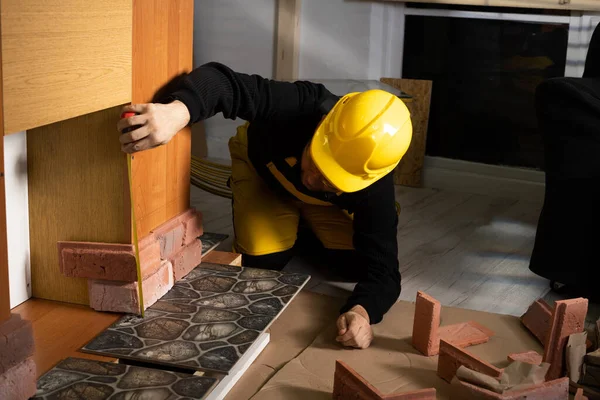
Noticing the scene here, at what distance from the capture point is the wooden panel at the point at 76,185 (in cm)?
200

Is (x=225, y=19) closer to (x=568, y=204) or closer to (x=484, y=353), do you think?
(x=568, y=204)

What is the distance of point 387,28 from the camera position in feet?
14.4

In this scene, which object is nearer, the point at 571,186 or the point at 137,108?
the point at 137,108

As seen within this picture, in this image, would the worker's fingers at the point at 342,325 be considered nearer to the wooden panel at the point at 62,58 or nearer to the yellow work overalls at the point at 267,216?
the yellow work overalls at the point at 267,216

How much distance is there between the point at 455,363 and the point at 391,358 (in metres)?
0.22

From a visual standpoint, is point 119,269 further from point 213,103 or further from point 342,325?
point 342,325

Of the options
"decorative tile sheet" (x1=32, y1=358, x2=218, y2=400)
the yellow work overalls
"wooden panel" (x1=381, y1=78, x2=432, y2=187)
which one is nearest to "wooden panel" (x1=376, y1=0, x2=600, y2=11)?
"wooden panel" (x1=381, y1=78, x2=432, y2=187)

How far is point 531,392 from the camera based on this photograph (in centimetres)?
193

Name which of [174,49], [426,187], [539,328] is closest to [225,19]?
[426,187]

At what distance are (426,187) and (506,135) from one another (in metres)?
0.53

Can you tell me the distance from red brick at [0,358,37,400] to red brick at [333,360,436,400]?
74 cm

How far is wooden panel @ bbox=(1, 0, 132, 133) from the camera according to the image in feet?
4.94

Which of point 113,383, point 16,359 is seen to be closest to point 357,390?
point 113,383

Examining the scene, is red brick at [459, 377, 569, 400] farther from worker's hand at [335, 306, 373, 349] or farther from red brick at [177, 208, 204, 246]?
red brick at [177, 208, 204, 246]
